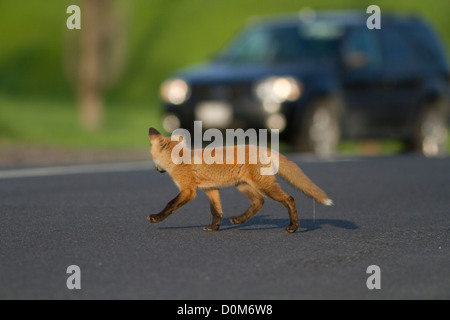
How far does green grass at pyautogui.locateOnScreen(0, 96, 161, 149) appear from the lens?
27.1 m

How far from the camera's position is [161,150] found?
809cm

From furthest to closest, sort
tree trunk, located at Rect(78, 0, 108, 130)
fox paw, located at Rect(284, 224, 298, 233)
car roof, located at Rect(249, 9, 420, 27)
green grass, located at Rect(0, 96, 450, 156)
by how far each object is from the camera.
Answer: tree trunk, located at Rect(78, 0, 108, 130)
green grass, located at Rect(0, 96, 450, 156)
car roof, located at Rect(249, 9, 420, 27)
fox paw, located at Rect(284, 224, 298, 233)

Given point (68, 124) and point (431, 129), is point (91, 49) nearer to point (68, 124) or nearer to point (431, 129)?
point (68, 124)

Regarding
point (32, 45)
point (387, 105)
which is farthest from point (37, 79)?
point (387, 105)

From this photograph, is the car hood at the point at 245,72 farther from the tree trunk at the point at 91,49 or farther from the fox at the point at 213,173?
the tree trunk at the point at 91,49

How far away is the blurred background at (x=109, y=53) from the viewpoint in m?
30.0

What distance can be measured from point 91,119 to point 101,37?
4420 millimetres

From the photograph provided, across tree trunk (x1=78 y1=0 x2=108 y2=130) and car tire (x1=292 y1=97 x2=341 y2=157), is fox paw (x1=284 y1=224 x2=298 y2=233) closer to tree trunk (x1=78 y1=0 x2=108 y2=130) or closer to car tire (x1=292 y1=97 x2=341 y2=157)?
car tire (x1=292 y1=97 x2=341 y2=157)

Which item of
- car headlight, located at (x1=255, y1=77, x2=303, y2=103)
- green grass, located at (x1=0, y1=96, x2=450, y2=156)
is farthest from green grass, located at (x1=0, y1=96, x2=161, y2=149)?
car headlight, located at (x1=255, y1=77, x2=303, y2=103)

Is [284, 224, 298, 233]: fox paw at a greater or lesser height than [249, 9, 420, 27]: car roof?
lesser

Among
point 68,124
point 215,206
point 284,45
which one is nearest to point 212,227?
point 215,206

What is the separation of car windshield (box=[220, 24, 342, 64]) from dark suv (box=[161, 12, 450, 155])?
0.6 inches

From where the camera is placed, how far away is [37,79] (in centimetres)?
5034

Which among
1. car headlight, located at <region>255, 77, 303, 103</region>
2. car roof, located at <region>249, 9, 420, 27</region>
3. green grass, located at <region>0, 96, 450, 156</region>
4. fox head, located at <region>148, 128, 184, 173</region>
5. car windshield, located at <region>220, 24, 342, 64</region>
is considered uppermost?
green grass, located at <region>0, 96, 450, 156</region>
